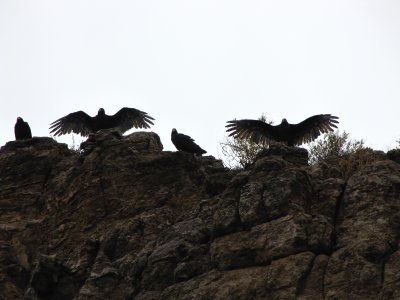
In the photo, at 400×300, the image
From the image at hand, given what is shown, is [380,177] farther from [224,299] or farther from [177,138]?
[177,138]

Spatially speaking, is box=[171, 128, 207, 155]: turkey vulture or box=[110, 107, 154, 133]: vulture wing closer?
box=[171, 128, 207, 155]: turkey vulture

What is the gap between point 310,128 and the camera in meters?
16.6

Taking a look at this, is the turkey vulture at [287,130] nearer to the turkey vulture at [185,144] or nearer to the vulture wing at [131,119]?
the turkey vulture at [185,144]

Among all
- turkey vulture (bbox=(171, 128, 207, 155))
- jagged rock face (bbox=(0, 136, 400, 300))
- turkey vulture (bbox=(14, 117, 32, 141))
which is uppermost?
turkey vulture (bbox=(14, 117, 32, 141))

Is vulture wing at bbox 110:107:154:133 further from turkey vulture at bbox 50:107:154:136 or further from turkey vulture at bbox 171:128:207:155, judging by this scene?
turkey vulture at bbox 171:128:207:155

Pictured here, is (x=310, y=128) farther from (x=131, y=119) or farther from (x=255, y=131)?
(x=131, y=119)

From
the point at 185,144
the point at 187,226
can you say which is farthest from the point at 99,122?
the point at 187,226

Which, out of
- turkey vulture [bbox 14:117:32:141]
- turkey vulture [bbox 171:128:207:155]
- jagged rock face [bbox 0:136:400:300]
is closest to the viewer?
jagged rock face [bbox 0:136:400:300]

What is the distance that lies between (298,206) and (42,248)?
4.75 metres

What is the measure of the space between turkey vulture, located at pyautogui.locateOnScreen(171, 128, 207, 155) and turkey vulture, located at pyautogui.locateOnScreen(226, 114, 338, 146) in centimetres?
127

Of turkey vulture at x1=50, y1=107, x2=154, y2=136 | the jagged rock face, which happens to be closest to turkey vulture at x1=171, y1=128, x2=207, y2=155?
the jagged rock face

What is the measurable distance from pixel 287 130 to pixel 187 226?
17.0ft

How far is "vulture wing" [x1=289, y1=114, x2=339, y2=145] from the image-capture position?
53.9 ft

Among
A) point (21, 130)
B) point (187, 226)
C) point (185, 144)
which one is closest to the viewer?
point (187, 226)
